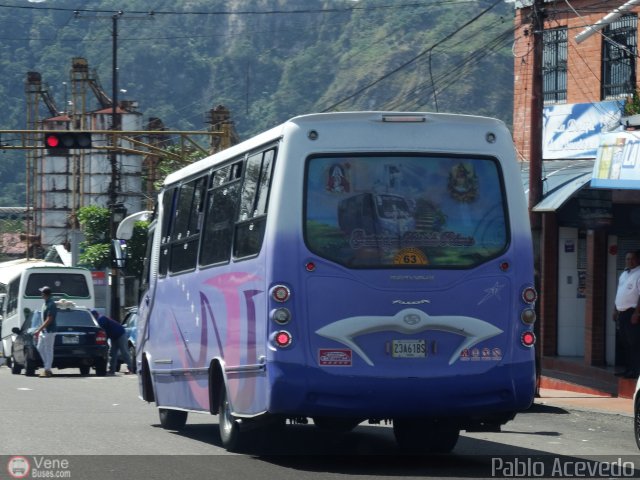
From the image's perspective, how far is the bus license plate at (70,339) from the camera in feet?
101

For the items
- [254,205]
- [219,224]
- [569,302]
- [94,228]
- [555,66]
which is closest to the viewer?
[254,205]

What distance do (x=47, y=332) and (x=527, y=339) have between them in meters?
18.4

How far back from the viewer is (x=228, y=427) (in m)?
13.2

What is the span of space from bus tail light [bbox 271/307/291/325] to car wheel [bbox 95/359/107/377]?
65.6 ft

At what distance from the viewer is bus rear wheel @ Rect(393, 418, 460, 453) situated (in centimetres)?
1309

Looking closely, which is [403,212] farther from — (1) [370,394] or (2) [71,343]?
(2) [71,343]

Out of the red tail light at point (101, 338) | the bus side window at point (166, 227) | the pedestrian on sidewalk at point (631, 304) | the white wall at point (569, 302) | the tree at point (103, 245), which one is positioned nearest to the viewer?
the bus side window at point (166, 227)

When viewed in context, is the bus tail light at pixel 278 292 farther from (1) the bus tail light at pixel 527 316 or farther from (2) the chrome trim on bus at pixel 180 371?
(2) the chrome trim on bus at pixel 180 371

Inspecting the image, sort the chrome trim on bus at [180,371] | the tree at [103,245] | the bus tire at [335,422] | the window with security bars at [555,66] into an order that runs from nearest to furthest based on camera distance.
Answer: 1. the bus tire at [335,422]
2. the chrome trim on bus at [180,371]
3. the window with security bars at [555,66]
4. the tree at [103,245]

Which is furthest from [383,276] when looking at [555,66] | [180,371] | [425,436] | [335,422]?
[555,66]

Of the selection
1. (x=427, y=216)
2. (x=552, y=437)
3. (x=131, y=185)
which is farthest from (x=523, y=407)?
(x=131, y=185)

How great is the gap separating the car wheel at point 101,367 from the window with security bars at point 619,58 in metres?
12.2

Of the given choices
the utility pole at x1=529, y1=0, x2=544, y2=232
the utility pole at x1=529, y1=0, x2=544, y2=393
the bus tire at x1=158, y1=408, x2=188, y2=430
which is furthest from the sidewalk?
the bus tire at x1=158, y1=408, x2=188, y2=430

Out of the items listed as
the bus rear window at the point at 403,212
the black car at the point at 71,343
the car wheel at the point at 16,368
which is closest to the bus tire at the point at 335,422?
the bus rear window at the point at 403,212
